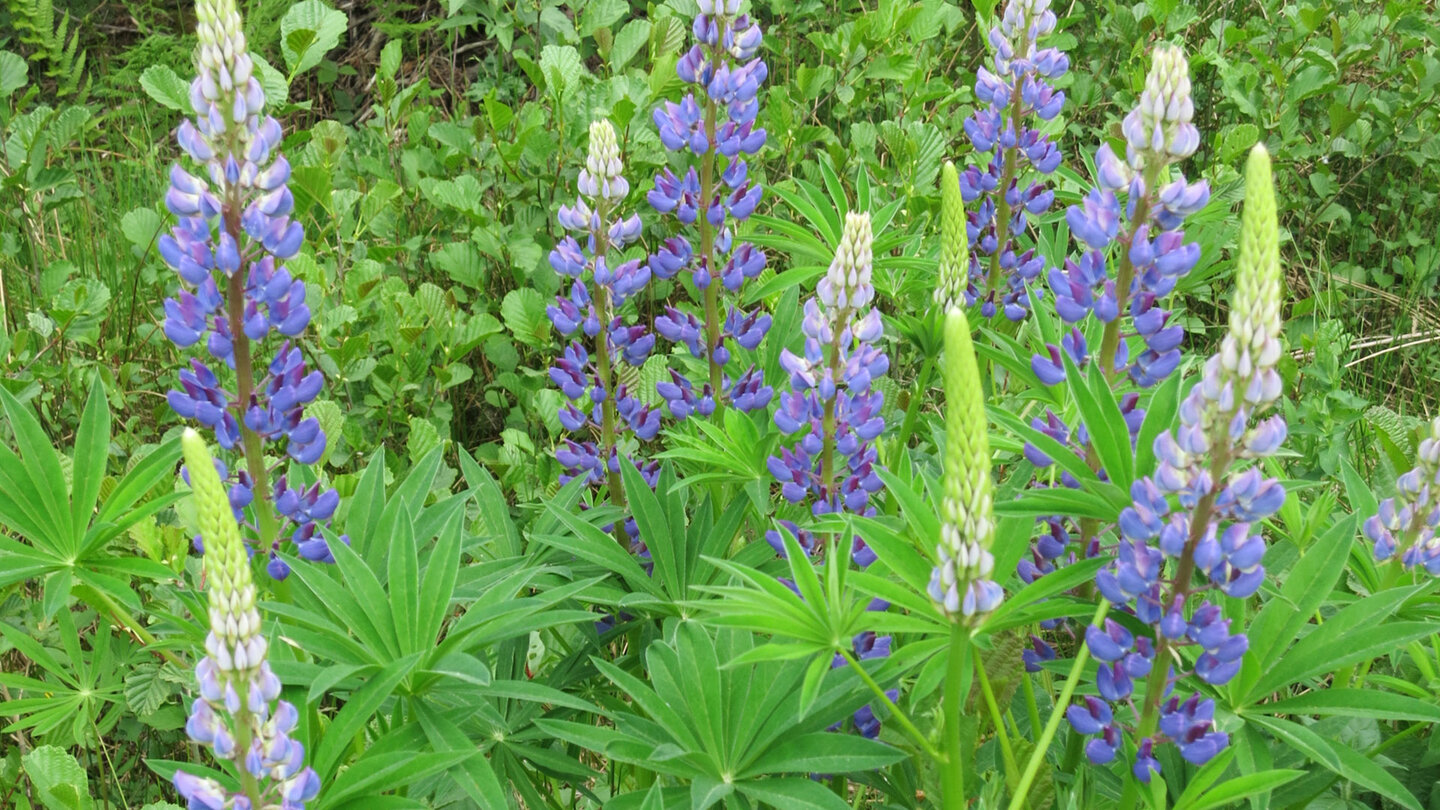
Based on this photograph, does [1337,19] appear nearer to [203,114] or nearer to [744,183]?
[744,183]

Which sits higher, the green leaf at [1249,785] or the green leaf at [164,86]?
the green leaf at [164,86]

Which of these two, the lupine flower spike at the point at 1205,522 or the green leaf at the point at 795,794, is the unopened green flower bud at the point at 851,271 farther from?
the green leaf at the point at 795,794

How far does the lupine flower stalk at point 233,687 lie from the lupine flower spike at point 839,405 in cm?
94

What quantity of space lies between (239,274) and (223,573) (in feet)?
2.62

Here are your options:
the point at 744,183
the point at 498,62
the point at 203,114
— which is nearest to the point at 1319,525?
the point at 744,183

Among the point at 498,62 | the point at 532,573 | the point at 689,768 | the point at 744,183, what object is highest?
the point at 498,62

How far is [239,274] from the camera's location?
6.34ft

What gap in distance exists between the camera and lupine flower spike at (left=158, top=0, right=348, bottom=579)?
1832 mm

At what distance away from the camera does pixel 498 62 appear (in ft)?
18.4

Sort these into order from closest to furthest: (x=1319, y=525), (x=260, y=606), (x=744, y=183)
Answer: (x=260, y=606) → (x=1319, y=525) → (x=744, y=183)

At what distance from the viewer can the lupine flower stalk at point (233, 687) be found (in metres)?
1.24

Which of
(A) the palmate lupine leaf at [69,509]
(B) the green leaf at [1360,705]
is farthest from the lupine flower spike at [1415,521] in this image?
(A) the palmate lupine leaf at [69,509]

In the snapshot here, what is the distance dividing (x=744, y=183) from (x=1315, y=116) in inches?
142

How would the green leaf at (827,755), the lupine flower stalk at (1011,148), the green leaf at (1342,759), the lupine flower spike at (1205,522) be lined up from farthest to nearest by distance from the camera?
1. the lupine flower stalk at (1011,148)
2. the green leaf at (827,755)
3. the green leaf at (1342,759)
4. the lupine flower spike at (1205,522)
